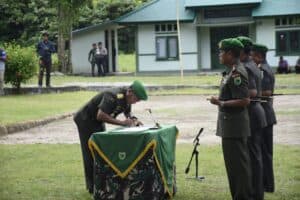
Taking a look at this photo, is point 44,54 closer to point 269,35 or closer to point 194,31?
point 194,31

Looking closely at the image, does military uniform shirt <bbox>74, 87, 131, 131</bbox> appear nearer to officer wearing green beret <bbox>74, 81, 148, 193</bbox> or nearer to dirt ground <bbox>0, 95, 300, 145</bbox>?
officer wearing green beret <bbox>74, 81, 148, 193</bbox>

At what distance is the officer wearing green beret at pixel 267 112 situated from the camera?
966 centimetres

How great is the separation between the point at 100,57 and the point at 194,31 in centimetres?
553

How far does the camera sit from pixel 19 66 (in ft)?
85.8

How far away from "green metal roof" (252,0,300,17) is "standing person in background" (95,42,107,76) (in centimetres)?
847

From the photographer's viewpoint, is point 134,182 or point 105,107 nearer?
point 134,182

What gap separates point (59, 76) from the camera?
39406 millimetres

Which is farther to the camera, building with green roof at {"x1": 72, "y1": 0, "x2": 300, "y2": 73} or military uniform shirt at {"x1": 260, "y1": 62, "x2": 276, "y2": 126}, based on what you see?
building with green roof at {"x1": 72, "y1": 0, "x2": 300, "y2": 73}

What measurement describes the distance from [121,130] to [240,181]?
1.56m

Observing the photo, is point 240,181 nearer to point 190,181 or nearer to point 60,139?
point 190,181

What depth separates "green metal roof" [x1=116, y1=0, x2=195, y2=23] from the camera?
40.1 m

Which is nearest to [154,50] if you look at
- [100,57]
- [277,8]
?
[100,57]

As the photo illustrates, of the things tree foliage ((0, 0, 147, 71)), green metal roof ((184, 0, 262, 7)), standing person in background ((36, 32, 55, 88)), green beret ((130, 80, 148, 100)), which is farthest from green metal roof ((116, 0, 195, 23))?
green beret ((130, 80, 148, 100))

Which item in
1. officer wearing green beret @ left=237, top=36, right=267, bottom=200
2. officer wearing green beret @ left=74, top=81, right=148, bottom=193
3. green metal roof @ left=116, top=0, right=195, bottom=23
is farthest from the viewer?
green metal roof @ left=116, top=0, right=195, bottom=23
